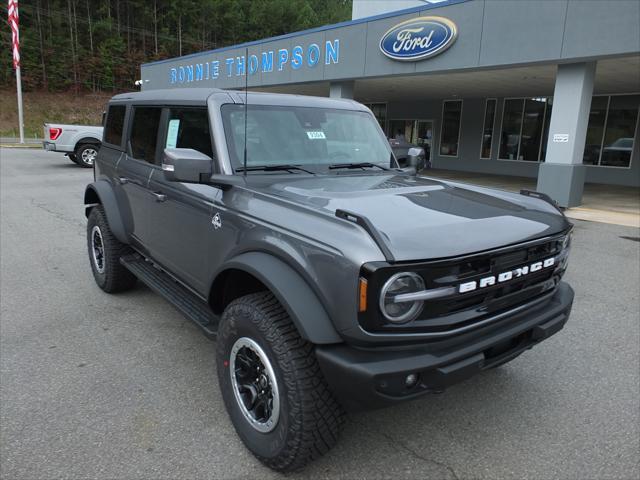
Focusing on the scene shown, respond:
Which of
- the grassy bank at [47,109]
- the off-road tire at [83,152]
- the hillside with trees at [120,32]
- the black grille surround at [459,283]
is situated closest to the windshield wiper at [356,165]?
the black grille surround at [459,283]

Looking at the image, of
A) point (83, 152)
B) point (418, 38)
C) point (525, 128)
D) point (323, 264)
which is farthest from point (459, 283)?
point (525, 128)

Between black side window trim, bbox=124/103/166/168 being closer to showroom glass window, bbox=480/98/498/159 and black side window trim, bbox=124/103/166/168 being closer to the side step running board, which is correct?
the side step running board

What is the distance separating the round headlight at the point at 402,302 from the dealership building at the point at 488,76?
10.6 feet

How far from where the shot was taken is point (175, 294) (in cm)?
349

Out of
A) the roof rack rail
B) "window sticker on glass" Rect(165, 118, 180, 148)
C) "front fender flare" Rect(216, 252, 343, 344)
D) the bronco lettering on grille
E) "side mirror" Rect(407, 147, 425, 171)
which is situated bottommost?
"front fender flare" Rect(216, 252, 343, 344)

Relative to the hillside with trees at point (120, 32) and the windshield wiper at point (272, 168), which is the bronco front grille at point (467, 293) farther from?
the hillside with trees at point (120, 32)

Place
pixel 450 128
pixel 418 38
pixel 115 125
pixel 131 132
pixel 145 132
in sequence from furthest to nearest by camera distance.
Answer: pixel 450 128
pixel 418 38
pixel 115 125
pixel 131 132
pixel 145 132

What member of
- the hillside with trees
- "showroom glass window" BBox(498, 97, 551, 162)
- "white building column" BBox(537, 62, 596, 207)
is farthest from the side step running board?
the hillside with trees

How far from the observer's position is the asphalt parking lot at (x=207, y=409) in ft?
8.10

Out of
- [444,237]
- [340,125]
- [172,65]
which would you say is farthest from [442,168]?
[444,237]

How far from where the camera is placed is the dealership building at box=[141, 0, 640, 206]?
1070cm

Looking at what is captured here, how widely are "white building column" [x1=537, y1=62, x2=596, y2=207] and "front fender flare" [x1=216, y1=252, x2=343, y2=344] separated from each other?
36.1ft

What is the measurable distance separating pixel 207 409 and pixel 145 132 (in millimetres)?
2427

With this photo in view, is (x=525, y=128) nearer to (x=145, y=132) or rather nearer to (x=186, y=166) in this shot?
(x=145, y=132)
